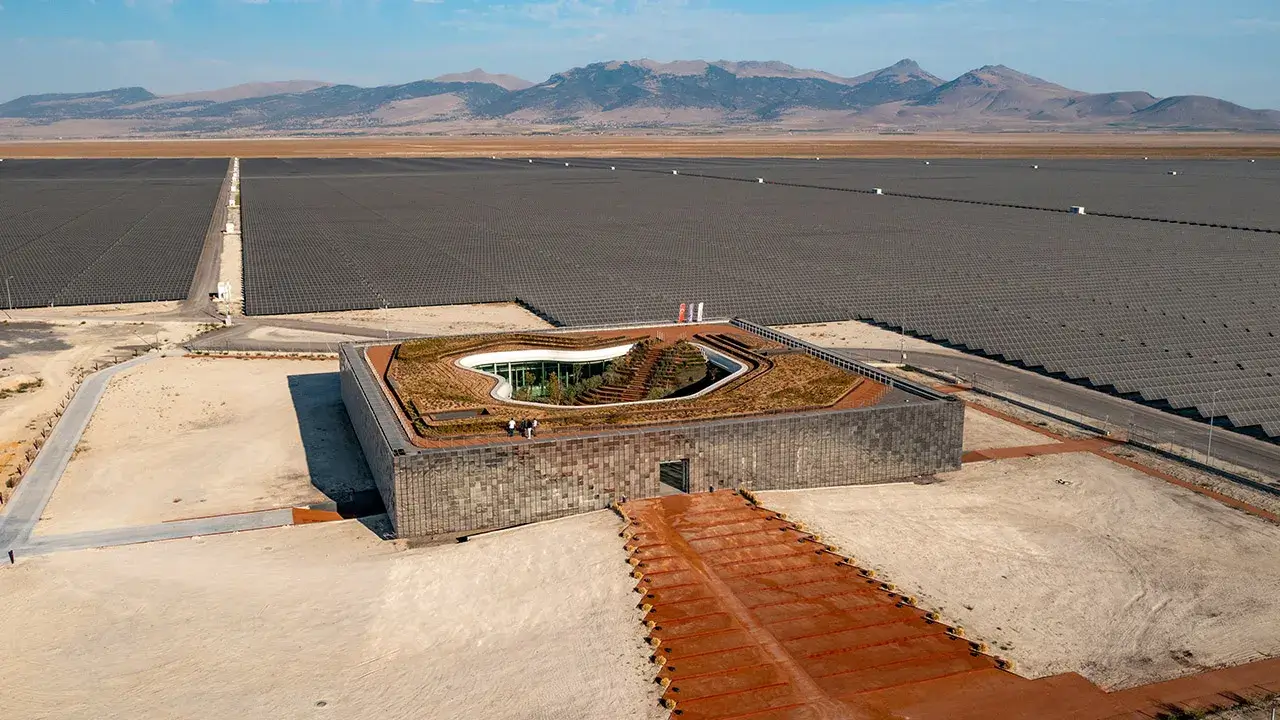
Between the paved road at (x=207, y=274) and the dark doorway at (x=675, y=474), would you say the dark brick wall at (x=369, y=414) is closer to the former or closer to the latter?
the dark doorway at (x=675, y=474)

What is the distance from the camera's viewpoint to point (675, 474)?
1149 inches

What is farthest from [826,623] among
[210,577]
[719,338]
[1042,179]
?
[1042,179]

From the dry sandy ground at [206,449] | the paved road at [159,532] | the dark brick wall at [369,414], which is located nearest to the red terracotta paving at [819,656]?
the dark brick wall at [369,414]

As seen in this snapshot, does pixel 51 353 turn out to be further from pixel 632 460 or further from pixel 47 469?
pixel 632 460

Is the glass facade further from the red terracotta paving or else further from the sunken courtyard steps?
the red terracotta paving

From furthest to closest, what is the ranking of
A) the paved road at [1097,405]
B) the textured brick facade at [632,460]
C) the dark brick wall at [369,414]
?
the paved road at [1097,405], the dark brick wall at [369,414], the textured brick facade at [632,460]

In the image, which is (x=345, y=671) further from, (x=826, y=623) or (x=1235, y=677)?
(x=1235, y=677)

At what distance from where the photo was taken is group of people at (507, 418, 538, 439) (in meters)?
28.0

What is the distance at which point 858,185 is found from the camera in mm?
141875

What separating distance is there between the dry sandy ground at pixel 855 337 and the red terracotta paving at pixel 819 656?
1045 inches

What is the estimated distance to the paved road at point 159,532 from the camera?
25.8 m

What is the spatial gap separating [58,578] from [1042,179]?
150969 millimetres

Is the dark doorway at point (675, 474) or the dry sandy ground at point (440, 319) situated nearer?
the dark doorway at point (675, 474)

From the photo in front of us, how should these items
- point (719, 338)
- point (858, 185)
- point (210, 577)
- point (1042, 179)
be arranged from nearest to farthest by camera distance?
point (210, 577) < point (719, 338) < point (858, 185) < point (1042, 179)
